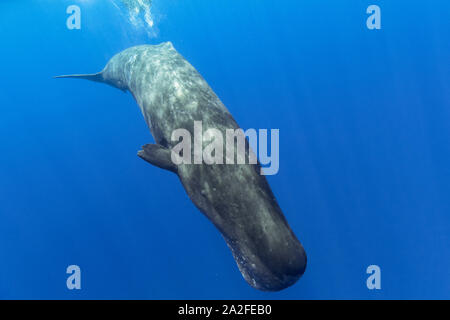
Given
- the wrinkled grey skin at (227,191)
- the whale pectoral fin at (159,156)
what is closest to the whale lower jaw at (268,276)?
the wrinkled grey skin at (227,191)

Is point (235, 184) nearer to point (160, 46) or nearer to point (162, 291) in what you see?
point (160, 46)

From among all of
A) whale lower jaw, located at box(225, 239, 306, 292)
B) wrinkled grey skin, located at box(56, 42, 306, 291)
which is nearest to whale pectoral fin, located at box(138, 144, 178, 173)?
wrinkled grey skin, located at box(56, 42, 306, 291)

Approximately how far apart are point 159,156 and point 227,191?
1.86m

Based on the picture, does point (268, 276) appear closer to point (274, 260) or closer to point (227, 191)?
point (274, 260)

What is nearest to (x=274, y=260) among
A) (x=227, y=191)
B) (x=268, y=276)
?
(x=268, y=276)

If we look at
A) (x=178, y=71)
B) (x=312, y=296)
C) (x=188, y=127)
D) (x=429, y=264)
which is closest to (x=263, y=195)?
(x=188, y=127)

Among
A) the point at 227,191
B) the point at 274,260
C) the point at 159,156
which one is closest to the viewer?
the point at 274,260

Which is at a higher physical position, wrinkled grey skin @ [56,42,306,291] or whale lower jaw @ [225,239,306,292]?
wrinkled grey skin @ [56,42,306,291]

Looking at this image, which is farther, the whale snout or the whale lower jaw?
the whale lower jaw

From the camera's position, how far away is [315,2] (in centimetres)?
3572

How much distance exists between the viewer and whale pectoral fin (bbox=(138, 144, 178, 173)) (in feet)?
19.9

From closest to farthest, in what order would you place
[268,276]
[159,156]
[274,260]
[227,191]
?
[274,260], [268,276], [227,191], [159,156]

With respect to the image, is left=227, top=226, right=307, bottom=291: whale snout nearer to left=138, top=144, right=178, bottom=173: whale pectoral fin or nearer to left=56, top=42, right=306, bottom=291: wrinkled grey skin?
left=56, top=42, right=306, bottom=291: wrinkled grey skin

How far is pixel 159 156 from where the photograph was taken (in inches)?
242
